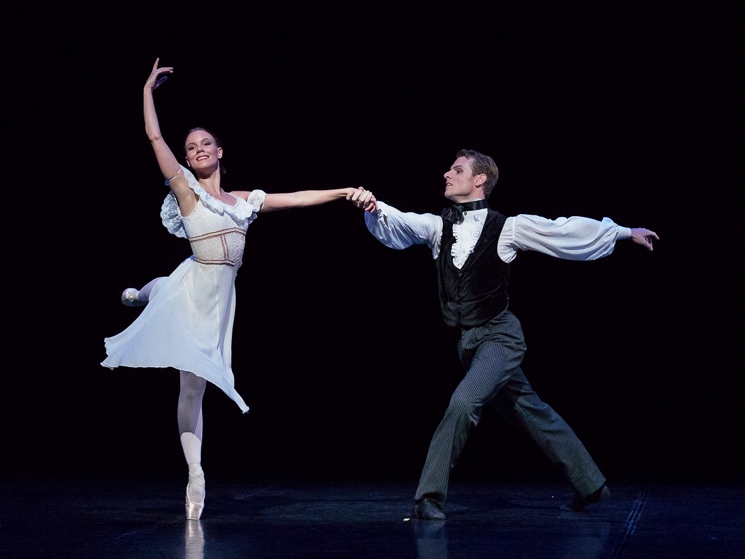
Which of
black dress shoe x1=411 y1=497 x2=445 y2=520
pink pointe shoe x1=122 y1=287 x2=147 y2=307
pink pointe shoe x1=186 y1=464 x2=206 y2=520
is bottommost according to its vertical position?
black dress shoe x1=411 y1=497 x2=445 y2=520

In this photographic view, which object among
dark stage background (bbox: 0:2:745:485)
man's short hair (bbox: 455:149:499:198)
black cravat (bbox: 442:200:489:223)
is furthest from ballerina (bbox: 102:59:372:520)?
dark stage background (bbox: 0:2:745:485)

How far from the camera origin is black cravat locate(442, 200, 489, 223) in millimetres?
3420

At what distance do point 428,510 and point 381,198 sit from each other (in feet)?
8.52

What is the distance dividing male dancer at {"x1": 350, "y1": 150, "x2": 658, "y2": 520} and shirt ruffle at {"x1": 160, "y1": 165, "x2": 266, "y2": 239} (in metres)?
0.35

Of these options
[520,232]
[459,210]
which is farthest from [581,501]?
[459,210]

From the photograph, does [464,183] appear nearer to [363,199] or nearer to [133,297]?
[363,199]

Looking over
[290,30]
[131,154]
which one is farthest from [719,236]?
[131,154]

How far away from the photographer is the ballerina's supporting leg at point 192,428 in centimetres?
313

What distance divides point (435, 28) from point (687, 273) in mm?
1877

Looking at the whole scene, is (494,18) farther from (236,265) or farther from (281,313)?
(236,265)

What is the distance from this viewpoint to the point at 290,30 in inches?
205

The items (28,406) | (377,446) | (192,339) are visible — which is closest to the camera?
(192,339)

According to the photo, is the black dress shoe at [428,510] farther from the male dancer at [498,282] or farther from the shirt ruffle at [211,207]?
the shirt ruffle at [211,207]

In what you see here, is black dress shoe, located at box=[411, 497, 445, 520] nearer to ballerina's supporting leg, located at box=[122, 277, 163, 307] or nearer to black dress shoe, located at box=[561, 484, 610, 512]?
black dress shoe, located at box=[561, 484, 610, 512]
